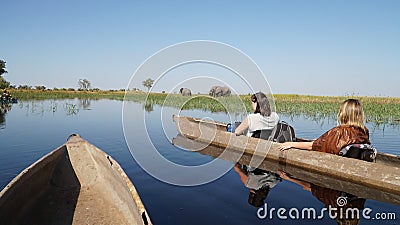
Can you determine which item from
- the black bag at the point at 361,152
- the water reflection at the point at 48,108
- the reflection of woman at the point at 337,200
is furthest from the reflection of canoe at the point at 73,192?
the water reflection at the point at 48,108

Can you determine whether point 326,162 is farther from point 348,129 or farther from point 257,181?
point 257,181

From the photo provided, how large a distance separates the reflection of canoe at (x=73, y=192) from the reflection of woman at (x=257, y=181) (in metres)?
1.83

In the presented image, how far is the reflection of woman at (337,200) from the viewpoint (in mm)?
3629

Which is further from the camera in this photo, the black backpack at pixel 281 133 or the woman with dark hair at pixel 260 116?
the black backpack at pixel 281 133

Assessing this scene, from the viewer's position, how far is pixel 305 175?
5.29 m

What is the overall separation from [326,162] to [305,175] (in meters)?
0.47

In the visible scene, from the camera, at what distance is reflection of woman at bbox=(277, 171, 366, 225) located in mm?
3629

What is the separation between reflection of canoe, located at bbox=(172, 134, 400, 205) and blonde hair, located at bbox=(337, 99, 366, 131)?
93 centimetres

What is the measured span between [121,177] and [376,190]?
362cm

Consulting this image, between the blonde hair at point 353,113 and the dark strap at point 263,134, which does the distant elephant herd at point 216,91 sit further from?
the blonde hair at point 353,113

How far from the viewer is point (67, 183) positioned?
375cm

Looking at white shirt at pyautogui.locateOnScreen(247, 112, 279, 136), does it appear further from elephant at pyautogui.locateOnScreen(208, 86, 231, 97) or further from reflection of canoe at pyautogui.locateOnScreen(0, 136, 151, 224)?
reflection of canoe at pyautogui.locateOnScreen(0, 136, 151, 224)

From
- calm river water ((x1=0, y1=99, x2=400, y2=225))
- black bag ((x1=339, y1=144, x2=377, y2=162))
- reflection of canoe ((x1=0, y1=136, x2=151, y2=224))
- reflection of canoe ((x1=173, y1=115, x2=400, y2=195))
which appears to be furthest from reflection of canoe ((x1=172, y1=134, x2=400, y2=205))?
reflection of canoe ((x1=0, y1=136, x2=151, y2=224))

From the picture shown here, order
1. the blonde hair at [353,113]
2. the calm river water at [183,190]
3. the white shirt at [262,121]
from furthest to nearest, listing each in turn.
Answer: the white shirt at [262,121] < the blonde hair at [353,113] < the calm river water at [183,190]
